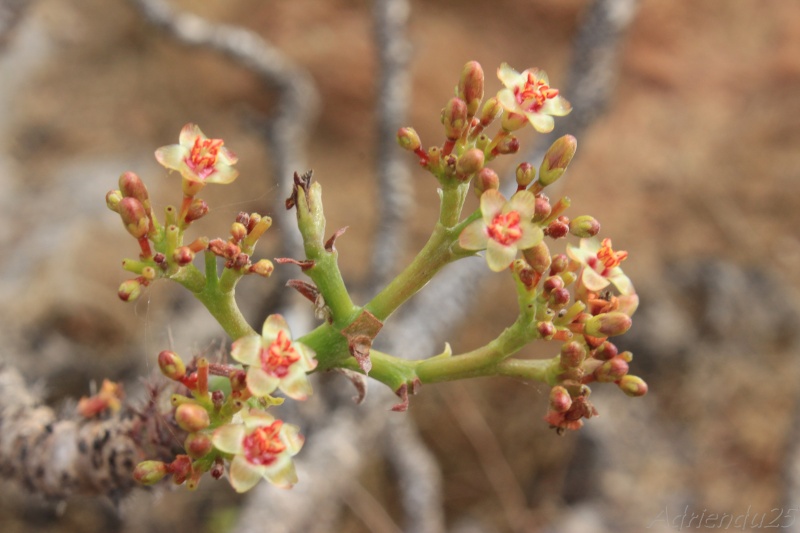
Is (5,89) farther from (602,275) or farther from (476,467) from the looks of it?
(602,275)

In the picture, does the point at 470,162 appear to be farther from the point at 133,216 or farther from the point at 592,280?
the point at 133,216

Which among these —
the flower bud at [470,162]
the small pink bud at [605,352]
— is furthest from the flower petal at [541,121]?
the small pink bud at [605,352]

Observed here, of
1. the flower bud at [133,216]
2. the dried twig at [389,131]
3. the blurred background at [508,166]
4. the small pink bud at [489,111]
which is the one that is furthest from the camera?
the blurred background at [508,166]

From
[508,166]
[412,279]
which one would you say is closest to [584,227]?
[412,279]

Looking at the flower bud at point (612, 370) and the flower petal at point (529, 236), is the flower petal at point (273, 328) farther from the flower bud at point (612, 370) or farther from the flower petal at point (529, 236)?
the flower bud at point (612, 370)

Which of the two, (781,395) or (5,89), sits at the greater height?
(5,89)

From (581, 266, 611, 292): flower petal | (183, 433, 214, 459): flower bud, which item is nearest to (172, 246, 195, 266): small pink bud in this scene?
(183, 433, 214, 459): flower bud

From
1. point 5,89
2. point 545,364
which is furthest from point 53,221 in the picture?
point 545,364
